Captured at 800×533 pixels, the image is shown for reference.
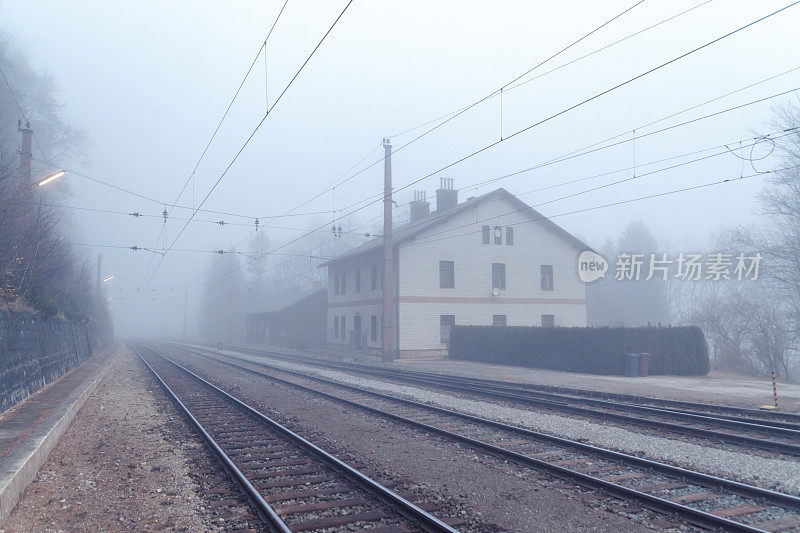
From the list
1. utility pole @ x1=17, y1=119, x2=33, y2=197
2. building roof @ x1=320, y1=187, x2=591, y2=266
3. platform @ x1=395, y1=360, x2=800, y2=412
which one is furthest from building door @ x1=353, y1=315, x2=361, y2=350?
utility pole @ x1=17, y1=119, x2=33, y2=197

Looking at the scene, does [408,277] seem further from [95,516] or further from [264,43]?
[95,516]

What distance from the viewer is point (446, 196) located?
41.8 metres

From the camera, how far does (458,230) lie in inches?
1475

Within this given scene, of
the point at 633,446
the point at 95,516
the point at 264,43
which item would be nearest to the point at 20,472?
the point at 95,516

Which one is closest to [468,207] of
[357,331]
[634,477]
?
[357,331]

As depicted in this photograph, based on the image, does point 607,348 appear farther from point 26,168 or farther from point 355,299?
point 26,168

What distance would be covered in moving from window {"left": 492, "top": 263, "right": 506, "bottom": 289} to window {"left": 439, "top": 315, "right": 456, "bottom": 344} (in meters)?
3.89

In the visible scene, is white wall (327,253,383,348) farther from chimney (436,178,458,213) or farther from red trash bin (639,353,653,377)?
red trash bin (639,353,653,377)

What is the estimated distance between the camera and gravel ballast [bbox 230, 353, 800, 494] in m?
7.86

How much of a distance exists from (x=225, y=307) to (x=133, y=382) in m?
72.2

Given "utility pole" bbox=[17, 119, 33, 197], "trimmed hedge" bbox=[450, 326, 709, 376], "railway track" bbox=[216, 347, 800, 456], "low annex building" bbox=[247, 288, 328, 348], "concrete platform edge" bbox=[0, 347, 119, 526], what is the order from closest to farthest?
"concrete platform edge" bbox=[0, 347, 119, 526] < "railway track" bbox=[216, 347, 800, 456] < "utility pole" bbox=[17, 119, 33, 197] < "trimmed hedge" bbox=[450, 326, 709, 376] < "low annex building" bbox=[247, 288, 328, 348]

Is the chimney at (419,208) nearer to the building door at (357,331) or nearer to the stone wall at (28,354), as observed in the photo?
the building door at (357,331)

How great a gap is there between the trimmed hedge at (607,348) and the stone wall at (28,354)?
777 inches

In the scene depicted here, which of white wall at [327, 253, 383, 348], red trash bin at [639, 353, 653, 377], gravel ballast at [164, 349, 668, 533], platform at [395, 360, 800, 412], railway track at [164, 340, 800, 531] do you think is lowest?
platform at [395, 360, 800, 412]
